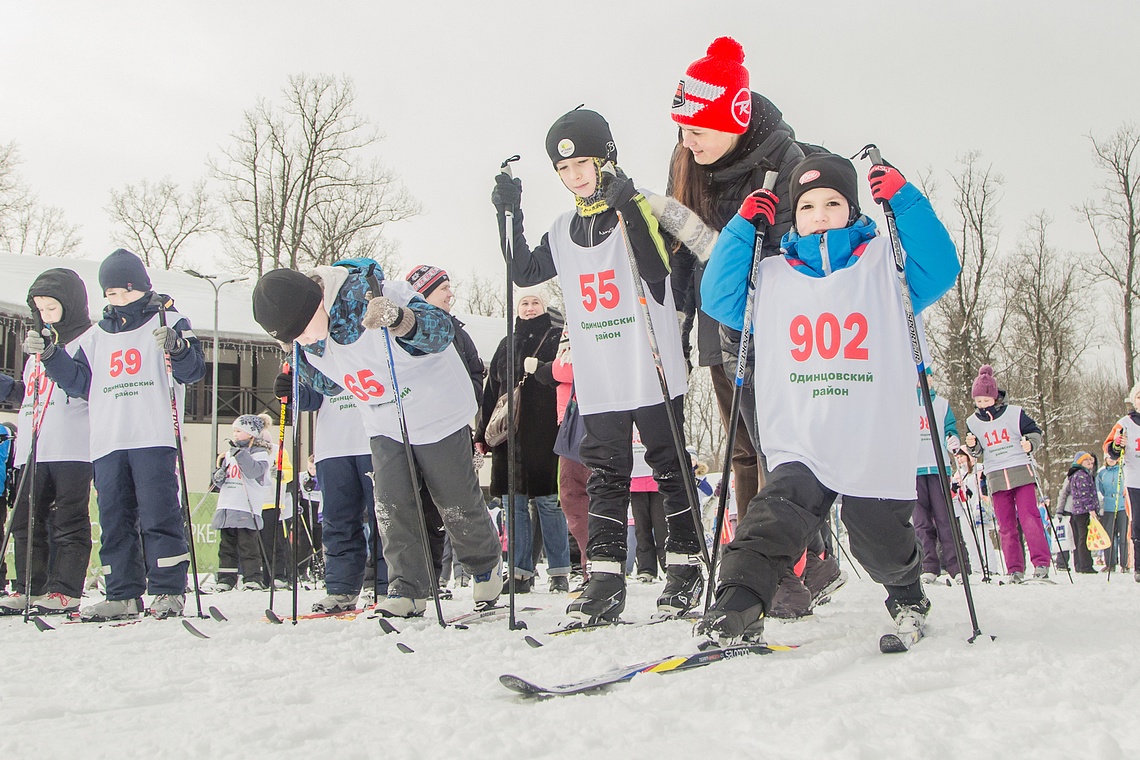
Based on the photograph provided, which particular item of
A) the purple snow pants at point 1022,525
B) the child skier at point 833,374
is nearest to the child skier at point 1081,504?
the purple snow pants at point 1022,525

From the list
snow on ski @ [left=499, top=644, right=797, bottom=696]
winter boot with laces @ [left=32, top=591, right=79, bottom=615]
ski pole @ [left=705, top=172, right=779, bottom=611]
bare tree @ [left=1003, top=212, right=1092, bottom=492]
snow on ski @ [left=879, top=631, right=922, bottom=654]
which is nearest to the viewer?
snow on ski @ [left=499, top=644, right=797, bottom=696]

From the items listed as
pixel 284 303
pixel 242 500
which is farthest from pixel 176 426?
pixel 242 500

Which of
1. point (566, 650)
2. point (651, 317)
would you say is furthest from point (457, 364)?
point (566, 650)

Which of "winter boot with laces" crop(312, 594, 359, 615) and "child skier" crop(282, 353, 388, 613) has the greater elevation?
"child skier" crop(282, 353, 388, 613)

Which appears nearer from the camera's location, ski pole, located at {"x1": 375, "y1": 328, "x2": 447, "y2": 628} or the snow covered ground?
the snow covered ground

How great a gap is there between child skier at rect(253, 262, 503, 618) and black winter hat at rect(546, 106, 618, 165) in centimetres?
98

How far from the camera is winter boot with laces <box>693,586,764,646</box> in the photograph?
8.21 ft

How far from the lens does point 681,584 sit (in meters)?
3.81

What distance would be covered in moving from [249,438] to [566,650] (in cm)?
731

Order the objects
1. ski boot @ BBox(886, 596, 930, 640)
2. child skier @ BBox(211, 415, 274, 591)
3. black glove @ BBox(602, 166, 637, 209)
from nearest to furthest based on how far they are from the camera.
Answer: ski boot @ BBox(886, 596, 930, 640) < black glove @ BBox(602, 166, 637, 209) < child skier @ BBox(211, 415, 274, 591)

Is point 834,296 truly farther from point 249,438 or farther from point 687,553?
point 249,438

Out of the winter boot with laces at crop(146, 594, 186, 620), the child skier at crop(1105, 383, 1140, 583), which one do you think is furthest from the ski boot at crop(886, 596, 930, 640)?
the child skier at crop(1105, 383, 1140, 583)

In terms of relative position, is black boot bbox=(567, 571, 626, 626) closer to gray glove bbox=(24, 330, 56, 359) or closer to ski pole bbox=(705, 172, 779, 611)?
ski pole bbox=(705, 172, 779, 611)

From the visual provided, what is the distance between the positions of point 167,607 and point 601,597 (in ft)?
8.24
